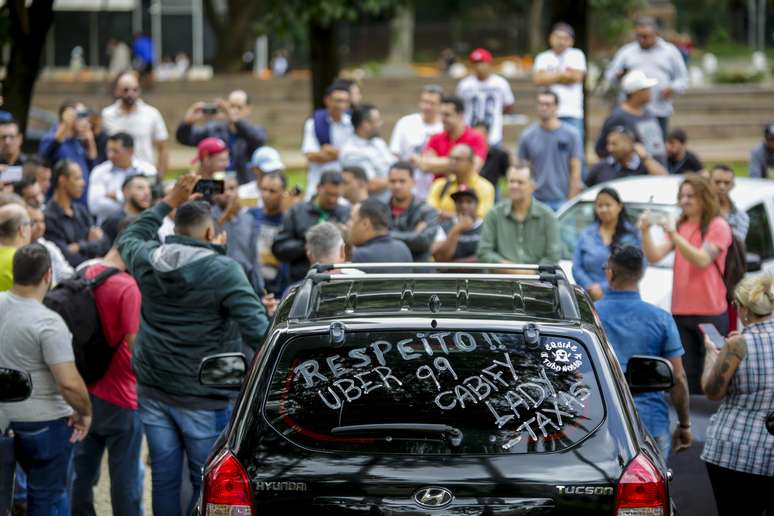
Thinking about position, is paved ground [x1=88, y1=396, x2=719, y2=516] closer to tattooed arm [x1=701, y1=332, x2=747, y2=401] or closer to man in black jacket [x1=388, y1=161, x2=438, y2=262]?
tattooed arm [x1=701, y1=332, x2=747, y2=401]

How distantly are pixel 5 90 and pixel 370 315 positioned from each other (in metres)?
13.4

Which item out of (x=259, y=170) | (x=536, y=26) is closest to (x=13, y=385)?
(x=259, y=170)

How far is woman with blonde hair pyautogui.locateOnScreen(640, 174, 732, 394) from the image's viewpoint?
948 cm

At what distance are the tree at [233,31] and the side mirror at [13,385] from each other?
105 ft

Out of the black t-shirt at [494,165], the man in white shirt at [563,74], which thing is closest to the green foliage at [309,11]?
the man in white shirt at [563,74]

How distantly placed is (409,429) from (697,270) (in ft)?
17.1

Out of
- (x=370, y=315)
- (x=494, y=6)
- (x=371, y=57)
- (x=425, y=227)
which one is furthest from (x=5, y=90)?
(x=494, y=6)

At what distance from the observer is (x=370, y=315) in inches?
202

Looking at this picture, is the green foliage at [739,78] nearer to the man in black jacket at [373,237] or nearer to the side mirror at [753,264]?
the side mirror at [753,264]

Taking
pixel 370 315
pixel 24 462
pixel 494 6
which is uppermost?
pixel 494 6

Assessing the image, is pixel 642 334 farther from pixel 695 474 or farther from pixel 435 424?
pixel 435 424

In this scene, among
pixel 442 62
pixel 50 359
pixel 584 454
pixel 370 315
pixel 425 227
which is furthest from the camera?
pixel 442 62

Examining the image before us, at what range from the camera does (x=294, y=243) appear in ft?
33.3

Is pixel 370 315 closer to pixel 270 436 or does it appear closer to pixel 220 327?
pixel 270 436
